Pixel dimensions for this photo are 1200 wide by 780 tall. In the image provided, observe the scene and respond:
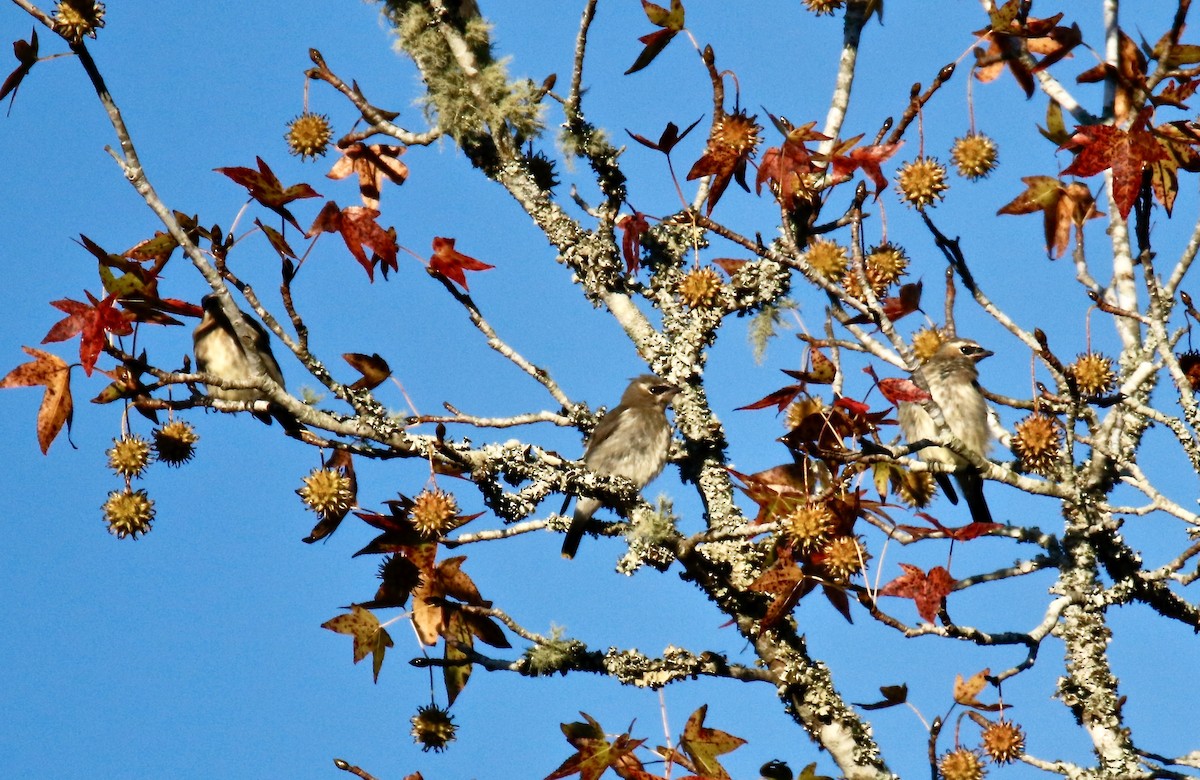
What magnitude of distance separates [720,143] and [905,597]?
2.13m

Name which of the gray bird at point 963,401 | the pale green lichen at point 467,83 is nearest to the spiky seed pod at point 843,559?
the pale green lichen at point 467,83

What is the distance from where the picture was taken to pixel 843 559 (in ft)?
15.9

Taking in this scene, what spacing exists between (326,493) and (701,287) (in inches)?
80.7

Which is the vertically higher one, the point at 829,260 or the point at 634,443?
the point at 634,443

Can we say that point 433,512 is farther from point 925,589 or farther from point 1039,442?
point 1039,442

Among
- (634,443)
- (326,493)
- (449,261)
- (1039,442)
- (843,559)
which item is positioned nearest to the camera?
(843,559)

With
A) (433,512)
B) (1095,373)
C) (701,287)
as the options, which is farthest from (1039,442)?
(433,512)

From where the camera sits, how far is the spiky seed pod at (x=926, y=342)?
6.61 m

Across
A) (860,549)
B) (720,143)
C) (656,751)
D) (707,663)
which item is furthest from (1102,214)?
(656,751)

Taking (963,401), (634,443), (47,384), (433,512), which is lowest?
(433,512)

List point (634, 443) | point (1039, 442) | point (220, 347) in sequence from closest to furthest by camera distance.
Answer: point (1039, 442)
point (634, 443)
point (220, 347)

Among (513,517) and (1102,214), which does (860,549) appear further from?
(1102,214)

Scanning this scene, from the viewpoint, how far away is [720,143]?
5.64m

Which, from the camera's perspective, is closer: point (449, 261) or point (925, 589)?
point (925, 589)
